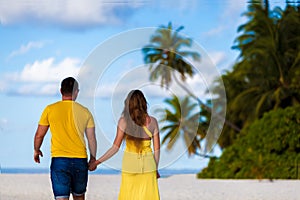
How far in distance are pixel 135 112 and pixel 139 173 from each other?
1.92 feet

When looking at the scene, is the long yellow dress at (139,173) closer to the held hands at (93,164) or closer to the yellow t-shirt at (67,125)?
the held hands at (93,164)

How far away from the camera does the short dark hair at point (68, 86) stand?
5613 mm

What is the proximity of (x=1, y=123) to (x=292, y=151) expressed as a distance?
13.6 m

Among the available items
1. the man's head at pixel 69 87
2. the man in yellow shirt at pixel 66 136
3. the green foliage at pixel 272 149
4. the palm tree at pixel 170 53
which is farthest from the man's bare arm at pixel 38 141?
the palm tree at pixel 170 53

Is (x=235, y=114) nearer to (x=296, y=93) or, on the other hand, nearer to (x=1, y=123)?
(x=296, y=93)

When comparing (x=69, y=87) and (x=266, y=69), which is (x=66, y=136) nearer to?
(x=69, y=87)

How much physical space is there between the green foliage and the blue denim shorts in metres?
14.5

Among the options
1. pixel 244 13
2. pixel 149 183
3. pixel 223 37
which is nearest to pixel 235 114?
pixel 244 13

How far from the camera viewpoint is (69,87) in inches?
222

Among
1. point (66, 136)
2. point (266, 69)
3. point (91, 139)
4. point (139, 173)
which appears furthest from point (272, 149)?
point (66, 136)

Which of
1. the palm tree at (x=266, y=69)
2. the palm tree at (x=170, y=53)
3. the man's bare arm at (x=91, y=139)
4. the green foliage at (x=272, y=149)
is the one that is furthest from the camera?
the palm tree at (x=170, y=53)

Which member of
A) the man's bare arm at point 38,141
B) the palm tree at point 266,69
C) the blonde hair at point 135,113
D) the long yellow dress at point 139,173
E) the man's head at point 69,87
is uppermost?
the palm tree at point 266,69

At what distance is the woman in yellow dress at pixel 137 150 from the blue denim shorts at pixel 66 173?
0.43 feet

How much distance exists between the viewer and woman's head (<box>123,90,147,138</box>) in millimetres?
5578
